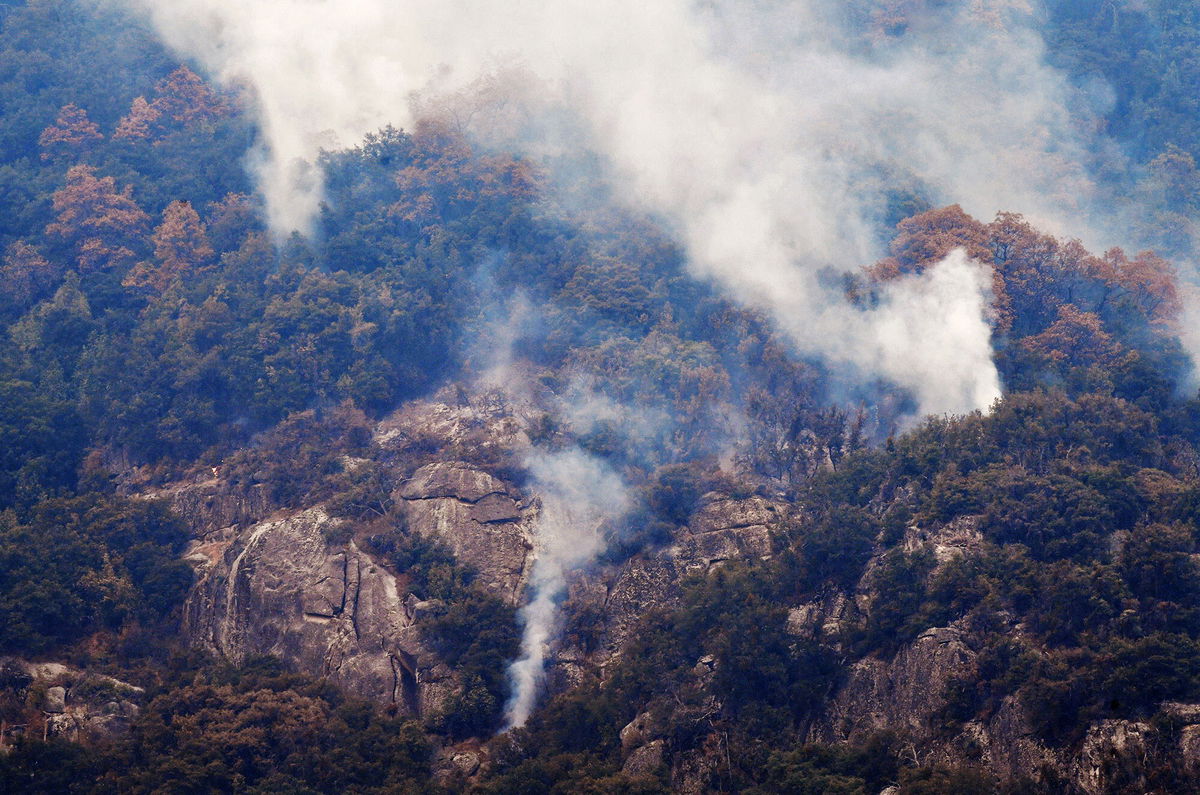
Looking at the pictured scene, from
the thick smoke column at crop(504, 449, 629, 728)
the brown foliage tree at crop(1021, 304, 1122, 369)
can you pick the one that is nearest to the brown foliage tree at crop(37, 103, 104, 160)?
the thick smoke column at crop(504, 449, 629, 728)

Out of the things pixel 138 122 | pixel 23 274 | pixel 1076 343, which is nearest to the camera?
pixel 1076 343

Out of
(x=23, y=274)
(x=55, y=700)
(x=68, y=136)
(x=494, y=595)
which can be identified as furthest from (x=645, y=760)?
(x=68, y=136)

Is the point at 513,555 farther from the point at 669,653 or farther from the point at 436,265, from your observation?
the point at 436,265

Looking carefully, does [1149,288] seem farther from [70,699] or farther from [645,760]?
[70,699]

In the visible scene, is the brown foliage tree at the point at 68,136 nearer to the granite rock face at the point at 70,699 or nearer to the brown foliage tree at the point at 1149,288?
the granite rock face at the point at 70,699

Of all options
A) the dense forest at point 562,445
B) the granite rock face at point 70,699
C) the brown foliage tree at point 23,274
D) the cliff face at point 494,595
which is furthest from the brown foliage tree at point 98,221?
the granite rock face at point 70,699

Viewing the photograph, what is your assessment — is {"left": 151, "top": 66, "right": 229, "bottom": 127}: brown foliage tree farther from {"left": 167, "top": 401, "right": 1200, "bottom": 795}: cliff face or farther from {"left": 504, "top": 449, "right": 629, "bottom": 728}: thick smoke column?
{"left": 504, "top": 449, "right": 629, "bottom": 728}: thick smoke column

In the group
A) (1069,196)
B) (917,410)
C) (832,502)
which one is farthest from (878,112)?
(832,502)
